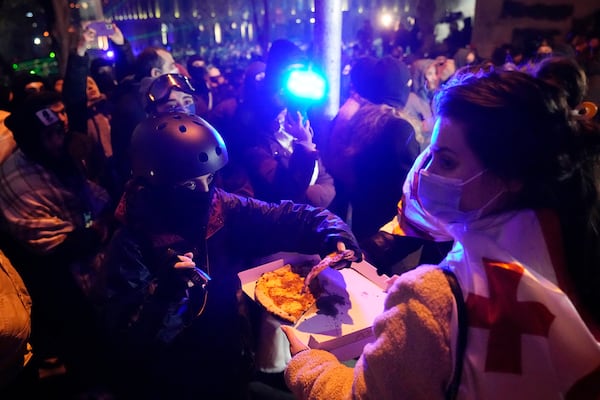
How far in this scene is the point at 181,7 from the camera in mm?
41000

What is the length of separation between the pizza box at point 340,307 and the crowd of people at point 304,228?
115 millimetres

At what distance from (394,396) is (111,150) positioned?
16.7 feet

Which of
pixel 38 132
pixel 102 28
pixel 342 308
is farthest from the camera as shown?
pixel 102 28

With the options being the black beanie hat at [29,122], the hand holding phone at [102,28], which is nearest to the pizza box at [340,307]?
the black beanie hat at [29,122]

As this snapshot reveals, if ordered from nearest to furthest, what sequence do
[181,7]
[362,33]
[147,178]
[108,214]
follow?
[147,178] < [108,214] < [362,33] < [181,7]

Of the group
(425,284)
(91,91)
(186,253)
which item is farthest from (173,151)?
(91,91)

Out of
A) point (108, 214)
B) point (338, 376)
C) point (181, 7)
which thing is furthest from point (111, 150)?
point (181, 7)

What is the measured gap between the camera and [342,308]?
212 centimetres

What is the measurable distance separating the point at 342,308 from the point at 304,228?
0.75 meters

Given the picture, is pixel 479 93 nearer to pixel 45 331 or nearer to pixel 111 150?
pixel 45 331

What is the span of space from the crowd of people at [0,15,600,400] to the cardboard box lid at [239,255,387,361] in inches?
4.9

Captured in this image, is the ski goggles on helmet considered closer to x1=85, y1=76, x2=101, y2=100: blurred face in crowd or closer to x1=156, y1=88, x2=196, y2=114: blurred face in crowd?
x1=156, y1=88, x2=196, y2=114: blurred face in crowd

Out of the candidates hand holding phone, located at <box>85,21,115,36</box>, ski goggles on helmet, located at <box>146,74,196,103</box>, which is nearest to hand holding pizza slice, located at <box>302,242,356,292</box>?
ski goggles on helmet, located at <box>146,74,196,103</box>

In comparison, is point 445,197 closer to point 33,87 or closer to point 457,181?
point 457,181
